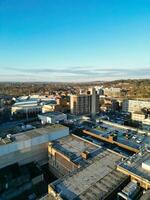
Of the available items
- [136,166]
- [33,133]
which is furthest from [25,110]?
[136,166]

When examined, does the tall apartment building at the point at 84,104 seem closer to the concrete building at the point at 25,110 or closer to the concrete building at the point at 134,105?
the concrete building at the point at 134,105

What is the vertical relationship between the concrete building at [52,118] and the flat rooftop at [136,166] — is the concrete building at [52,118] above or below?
below

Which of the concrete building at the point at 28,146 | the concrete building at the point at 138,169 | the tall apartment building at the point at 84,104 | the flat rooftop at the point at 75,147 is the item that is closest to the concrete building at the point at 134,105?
the tall apartment building at the point at 84,104

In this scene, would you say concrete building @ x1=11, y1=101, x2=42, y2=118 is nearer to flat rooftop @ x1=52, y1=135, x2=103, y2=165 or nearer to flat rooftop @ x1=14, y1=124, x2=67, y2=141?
flat rooftop @ x1=14, y1=124, x2=67, y2=141

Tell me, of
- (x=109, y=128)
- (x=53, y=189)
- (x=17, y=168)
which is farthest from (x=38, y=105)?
(x=53, y=189)

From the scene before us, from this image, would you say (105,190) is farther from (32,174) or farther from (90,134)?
(90,134)

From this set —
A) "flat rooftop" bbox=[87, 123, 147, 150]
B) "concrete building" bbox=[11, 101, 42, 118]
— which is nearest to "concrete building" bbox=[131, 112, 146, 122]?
"flat rooftop" bbox=[87, 123, 147, 150]

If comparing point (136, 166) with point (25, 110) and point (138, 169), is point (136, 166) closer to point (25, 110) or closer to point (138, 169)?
point (138, 169)
